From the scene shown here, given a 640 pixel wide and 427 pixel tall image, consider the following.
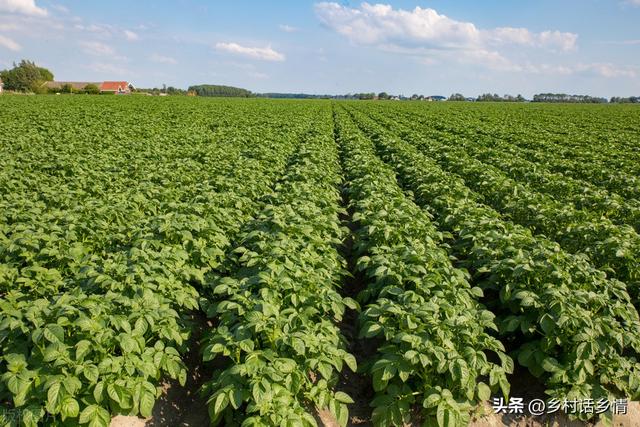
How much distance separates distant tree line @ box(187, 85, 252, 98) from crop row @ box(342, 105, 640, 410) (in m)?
125

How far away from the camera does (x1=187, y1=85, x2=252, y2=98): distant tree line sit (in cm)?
12438

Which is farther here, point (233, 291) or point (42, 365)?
point (233, 291)

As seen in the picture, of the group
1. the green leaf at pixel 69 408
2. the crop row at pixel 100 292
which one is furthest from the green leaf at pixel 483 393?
the green leaf at pixel 69 408

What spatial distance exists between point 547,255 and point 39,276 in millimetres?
5772

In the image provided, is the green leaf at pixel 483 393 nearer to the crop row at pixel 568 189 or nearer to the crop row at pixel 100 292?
the crop row at pixel 100 292

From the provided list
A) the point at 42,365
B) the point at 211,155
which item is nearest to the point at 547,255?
the point at 42,365

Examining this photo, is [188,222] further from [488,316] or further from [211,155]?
[211,155]

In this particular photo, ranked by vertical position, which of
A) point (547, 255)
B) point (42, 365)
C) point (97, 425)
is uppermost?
point (547, 255)

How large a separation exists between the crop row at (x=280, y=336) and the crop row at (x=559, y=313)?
1.80 m

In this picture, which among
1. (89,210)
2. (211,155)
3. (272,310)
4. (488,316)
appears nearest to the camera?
(272,310)

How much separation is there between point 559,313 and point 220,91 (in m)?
136

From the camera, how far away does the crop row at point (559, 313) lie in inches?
142

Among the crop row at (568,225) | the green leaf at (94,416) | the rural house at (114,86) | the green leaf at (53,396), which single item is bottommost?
the green leaf at (94,416)

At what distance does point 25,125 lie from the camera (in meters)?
20.1
